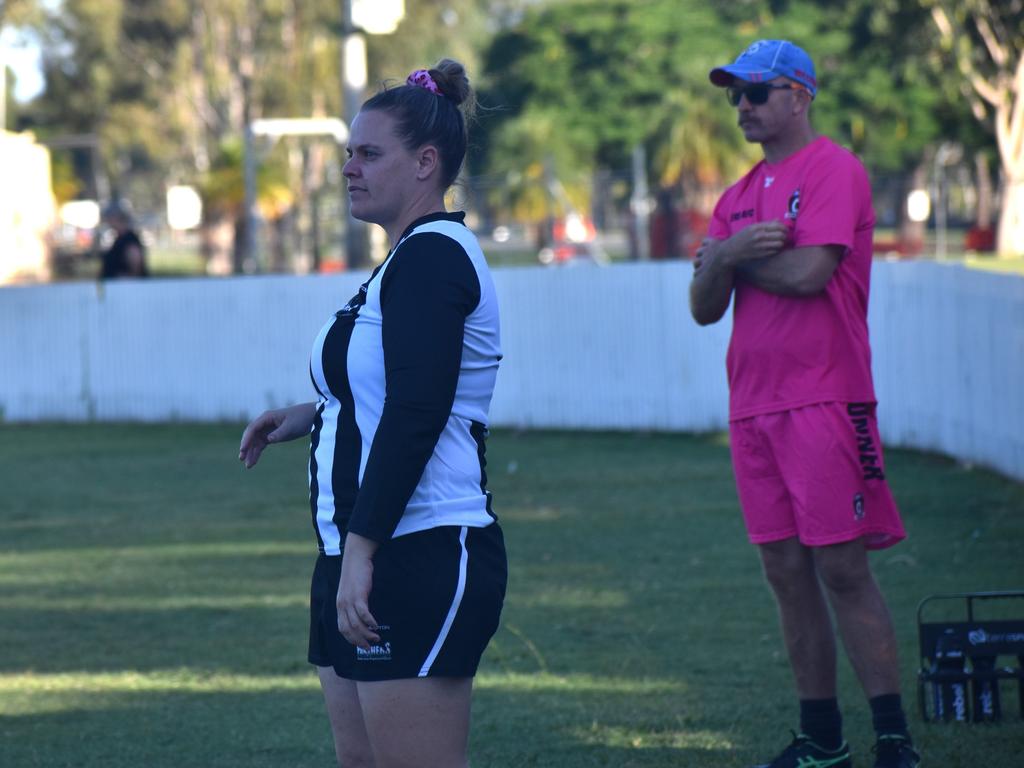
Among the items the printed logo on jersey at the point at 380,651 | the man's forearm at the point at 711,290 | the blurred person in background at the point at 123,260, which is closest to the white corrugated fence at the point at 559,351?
the blurred person in background at the point at 123,260

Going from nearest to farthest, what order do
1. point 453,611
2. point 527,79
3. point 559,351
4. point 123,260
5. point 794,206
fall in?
point 453,611 → point 794,206 → point 559,351 → point 123,260 → point 527,79

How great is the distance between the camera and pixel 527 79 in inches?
2253

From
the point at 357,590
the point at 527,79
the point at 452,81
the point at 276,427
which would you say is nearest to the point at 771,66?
the point at 452,81

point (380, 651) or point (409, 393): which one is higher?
point (409, 393)

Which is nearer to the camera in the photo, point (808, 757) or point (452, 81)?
point (452, 81)

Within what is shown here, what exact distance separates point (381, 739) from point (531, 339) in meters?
11.8

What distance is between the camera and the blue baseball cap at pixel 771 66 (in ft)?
14.6

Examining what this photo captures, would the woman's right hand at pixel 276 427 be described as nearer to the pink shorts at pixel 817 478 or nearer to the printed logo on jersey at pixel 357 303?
the printed logo on jersey at pixel 357 303

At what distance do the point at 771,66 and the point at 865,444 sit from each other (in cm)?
104

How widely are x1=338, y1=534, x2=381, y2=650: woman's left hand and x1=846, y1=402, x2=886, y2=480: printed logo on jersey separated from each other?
6.23ft

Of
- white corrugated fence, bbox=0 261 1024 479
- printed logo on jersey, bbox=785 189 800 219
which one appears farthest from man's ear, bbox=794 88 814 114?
white corrugated fence, bbox=0 261 1024 479

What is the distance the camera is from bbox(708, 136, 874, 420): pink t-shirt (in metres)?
4.39

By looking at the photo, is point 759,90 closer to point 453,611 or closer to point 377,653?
point 453,611

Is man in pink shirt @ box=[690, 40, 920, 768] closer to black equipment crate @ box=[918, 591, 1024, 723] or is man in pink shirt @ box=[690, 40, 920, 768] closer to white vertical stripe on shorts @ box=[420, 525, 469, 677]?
black equipment crate @ box=[918, 591, 1024, 723]
